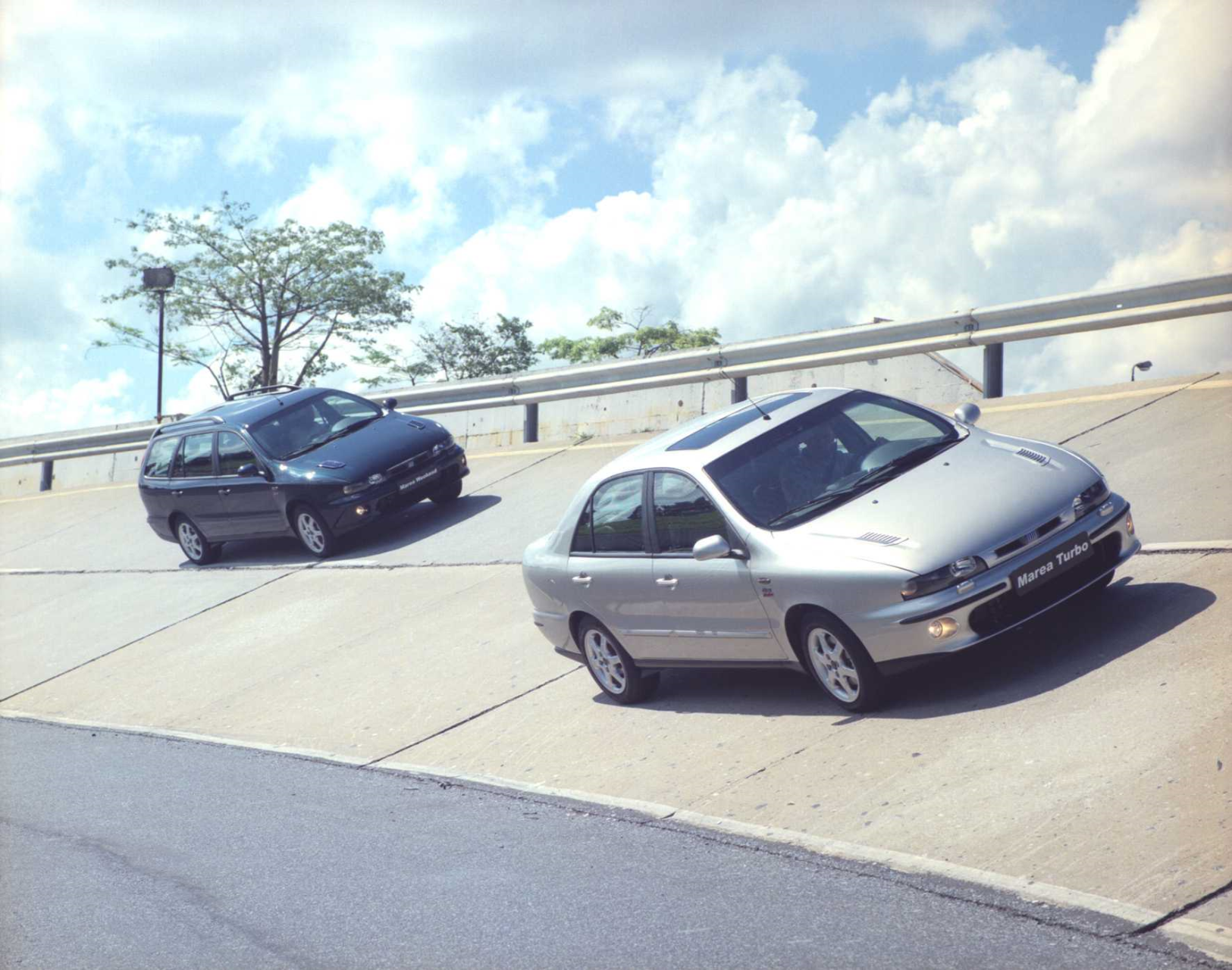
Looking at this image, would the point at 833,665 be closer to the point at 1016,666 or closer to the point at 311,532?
the point at 1016,666

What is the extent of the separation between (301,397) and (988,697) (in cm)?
1168

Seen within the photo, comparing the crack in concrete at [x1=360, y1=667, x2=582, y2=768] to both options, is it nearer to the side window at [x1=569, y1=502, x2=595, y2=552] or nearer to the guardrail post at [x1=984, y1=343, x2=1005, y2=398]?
the side window at [x1=569, y1=502, x2=595, y2=552]

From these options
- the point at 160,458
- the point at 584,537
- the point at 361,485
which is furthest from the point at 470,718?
the point at 160,458

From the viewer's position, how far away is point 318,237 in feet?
164

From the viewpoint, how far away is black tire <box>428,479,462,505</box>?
54.0 ft

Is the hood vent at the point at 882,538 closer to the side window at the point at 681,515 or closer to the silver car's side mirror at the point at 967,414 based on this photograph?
the side window at the point at 681,515

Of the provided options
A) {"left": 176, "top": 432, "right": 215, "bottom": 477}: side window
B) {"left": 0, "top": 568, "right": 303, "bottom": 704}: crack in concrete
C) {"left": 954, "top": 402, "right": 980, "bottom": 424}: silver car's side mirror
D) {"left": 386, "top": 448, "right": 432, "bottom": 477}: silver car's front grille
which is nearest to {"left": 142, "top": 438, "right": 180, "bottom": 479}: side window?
{"left": 176, "top": 432, "right": 215, "bottom": 477}: side window

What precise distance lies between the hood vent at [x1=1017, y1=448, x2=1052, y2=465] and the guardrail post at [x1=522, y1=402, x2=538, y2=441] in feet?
39.7

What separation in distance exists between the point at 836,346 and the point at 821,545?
9558 mm

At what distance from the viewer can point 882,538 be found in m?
7.22

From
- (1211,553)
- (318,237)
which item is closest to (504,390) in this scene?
(1211,553)

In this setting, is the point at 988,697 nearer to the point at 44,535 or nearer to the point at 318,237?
the point at 44,535

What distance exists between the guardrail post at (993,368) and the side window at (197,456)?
28.5 ft

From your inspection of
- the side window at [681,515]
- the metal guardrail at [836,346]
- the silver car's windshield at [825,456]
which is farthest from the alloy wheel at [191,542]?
the silver car's windshield at [825,456]
